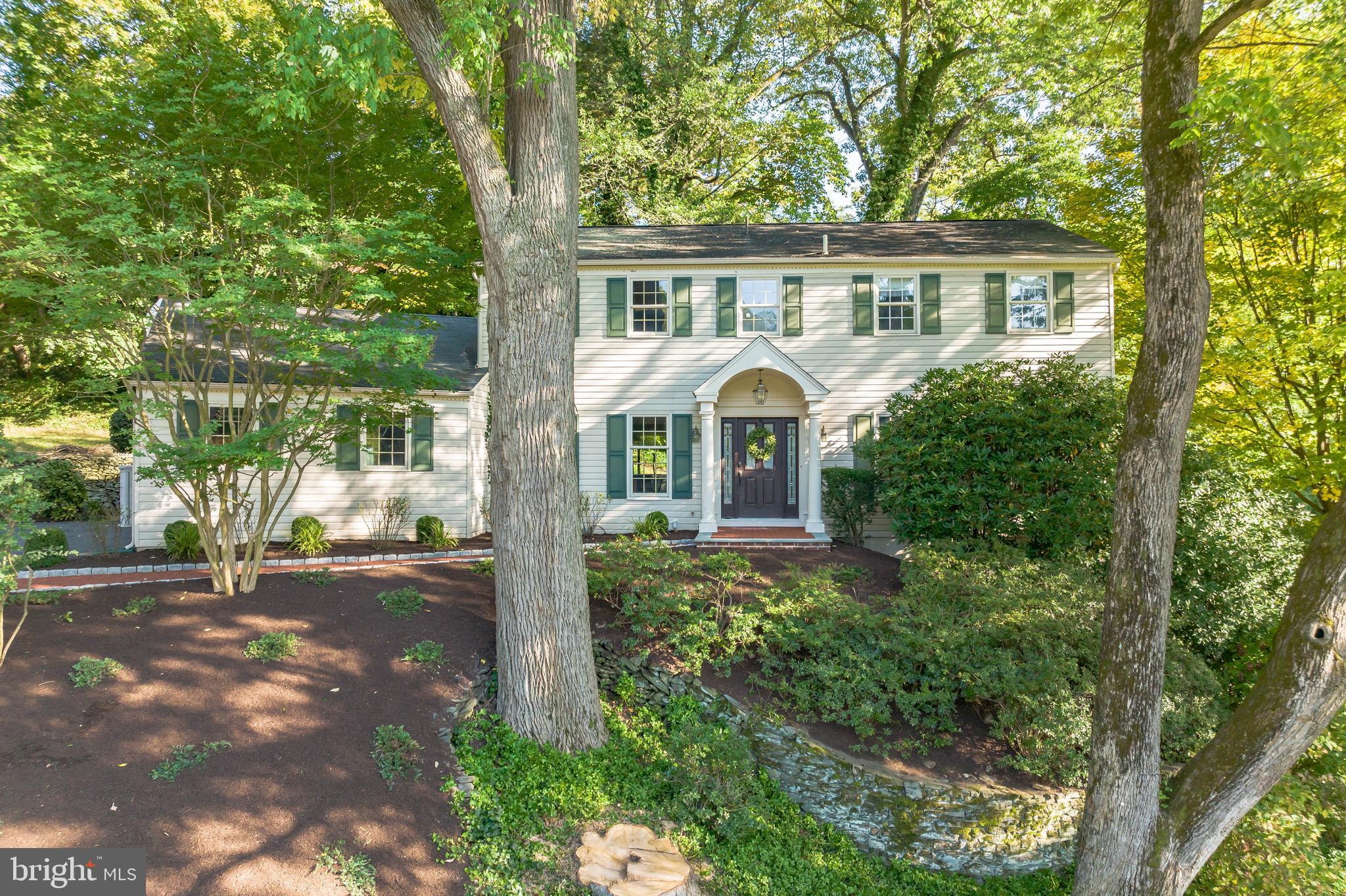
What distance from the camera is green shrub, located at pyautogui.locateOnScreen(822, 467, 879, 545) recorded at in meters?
11.3

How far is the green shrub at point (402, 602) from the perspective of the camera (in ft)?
21.5

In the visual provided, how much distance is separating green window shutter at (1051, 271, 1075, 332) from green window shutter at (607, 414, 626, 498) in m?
8.57

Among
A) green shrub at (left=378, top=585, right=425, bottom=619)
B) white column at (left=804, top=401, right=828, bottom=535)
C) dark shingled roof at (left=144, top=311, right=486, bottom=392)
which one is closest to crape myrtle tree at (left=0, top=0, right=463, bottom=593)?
green shrub at (left=378, top=585, right=425, bottom=619)

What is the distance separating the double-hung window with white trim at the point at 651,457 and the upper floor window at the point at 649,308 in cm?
174

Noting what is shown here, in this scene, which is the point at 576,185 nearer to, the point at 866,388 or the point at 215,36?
the point at 215,36

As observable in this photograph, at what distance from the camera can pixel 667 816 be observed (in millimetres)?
4820

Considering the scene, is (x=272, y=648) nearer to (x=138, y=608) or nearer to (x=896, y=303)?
(x=138, y=608)

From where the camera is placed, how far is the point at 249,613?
6.31 meters

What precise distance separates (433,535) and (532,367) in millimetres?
7371

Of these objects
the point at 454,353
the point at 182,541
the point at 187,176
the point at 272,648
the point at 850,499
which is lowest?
the point at 272,648

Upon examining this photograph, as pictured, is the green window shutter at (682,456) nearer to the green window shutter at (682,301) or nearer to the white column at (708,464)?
the white column at (708,464)

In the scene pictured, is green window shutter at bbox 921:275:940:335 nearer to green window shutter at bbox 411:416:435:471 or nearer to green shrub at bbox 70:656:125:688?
green window shutter at bbox 411:416:435:471

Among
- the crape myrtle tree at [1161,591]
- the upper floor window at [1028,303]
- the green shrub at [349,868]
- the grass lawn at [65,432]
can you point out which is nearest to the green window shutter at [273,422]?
the green shrub at [349,868]

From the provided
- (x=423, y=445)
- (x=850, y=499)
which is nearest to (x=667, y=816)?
(x=850, y=499)
